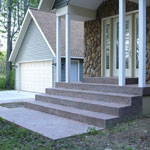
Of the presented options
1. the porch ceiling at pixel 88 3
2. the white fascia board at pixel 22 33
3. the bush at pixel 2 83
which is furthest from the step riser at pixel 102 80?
the bush at pixel 2 83

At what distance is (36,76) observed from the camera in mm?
15039

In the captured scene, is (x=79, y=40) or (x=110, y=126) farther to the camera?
(x=79, y=40)

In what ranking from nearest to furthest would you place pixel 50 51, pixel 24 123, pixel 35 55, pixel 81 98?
pixel 24 123
pixel 81 98
pixel 50 51
pixel 35 55

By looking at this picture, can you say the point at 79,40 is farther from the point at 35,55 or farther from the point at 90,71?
the point at 90,71

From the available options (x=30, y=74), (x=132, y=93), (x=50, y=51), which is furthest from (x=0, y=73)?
(x=132, y=93)

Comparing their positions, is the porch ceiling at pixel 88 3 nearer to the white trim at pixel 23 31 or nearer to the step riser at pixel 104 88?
the step riser at pixel 104 88

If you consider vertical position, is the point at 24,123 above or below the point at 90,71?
below

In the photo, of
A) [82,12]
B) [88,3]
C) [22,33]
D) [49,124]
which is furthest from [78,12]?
[22,33]

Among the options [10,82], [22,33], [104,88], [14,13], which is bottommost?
[10,82]

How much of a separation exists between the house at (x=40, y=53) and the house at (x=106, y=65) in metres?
4.72

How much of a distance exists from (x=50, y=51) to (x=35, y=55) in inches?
77.0

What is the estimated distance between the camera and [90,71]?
9000 mm

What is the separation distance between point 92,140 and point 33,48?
484 inches

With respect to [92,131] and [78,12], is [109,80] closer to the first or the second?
[92,131]
